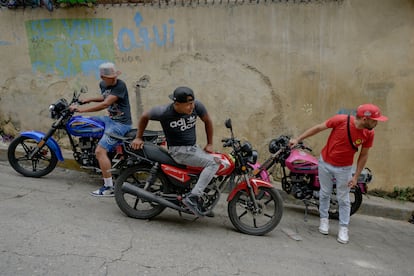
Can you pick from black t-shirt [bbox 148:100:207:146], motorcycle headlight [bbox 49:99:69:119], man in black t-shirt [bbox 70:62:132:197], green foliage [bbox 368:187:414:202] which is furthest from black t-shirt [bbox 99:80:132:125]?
green foliage [bbox 368:187:414:202]

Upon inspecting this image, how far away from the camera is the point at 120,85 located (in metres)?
4.89

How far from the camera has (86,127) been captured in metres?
5.12

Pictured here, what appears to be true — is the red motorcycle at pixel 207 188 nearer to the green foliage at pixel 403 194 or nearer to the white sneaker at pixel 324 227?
the white sneaker at pixel 324 227

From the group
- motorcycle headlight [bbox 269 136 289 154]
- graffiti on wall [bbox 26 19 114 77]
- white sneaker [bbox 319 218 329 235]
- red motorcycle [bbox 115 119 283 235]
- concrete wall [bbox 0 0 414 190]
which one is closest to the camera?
A: red motorcycle [bbox 115 119 283 235]

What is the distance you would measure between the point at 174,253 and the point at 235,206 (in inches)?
41.6

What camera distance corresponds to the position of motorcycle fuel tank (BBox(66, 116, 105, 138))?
5.12 m

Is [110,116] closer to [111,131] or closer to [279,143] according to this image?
[111,131]

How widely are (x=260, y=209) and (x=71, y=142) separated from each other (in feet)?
9.66

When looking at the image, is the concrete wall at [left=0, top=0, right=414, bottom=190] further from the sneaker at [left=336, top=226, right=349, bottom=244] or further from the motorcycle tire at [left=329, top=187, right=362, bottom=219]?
the sneaker at [left=336, top=226, right=349, bottom=244]

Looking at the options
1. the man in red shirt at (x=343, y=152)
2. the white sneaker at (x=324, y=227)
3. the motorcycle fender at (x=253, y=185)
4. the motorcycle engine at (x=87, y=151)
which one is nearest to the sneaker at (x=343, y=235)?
the man in red shirt at (x=343, y=152)

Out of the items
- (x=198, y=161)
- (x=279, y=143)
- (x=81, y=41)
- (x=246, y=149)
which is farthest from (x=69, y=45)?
→ (x=279, y=143)

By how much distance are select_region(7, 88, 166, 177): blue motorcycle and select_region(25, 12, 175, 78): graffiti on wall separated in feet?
3.88

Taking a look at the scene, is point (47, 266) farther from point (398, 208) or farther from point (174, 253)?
point (398, 208)

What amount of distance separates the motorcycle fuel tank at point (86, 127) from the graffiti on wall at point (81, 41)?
136 cm
